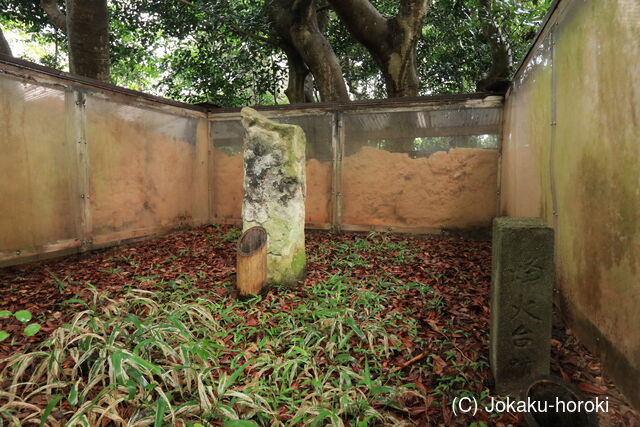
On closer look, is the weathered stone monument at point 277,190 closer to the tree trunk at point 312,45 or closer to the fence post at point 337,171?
the fence post at point 337,171

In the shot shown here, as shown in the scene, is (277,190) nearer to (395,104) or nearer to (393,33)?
(395,104)

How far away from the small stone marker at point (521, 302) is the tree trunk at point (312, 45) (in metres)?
6.39

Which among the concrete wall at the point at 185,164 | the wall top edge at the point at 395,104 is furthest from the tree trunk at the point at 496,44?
the concrete wall at the point at 185,164

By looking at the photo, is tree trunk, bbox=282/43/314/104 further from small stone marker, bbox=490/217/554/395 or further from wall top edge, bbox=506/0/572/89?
small stone marker, bbox=490/217/554/395

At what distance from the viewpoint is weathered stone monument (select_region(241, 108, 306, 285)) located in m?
3.92

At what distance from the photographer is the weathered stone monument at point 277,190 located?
154 inches

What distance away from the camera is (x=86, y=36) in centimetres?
649

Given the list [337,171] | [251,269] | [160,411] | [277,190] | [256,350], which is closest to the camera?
[160,411]

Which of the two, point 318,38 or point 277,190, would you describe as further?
point 318,38

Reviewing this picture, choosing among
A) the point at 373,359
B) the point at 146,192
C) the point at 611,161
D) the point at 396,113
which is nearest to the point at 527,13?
the point at 396,113

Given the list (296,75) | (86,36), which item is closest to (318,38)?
(296,75)

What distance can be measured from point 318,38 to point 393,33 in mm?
1717

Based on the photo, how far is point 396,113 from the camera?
6.10 meters

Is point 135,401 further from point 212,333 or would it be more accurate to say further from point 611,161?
point 611,161
